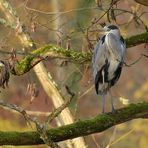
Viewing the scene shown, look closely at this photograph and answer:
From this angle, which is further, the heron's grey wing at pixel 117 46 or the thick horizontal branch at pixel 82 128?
the heron's grey wing at pixel 117 46

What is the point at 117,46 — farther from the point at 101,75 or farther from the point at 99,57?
the point at 101,75

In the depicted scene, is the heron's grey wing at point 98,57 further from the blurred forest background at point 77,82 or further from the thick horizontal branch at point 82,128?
the blurred forest background at point 77,82

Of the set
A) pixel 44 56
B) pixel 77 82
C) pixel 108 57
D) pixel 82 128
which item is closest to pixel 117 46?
pixel 108 57

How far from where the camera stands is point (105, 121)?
727 centimetres

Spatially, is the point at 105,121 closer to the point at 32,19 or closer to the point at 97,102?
the point at 32,19

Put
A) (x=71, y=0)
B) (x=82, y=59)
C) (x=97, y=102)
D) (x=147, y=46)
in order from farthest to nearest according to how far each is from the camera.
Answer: (x=97, y=102) < (x=71, y=0) < (x=147, y=46) < (x=82, y=59)

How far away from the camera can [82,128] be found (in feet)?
22.9

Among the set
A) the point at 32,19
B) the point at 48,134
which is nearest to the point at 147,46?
the point at 32,19

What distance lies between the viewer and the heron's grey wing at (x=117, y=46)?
7840mm

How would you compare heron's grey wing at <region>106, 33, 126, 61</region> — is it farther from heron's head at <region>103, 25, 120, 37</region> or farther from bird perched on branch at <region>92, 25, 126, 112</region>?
heron's head at <region>103, 25, 120, 37</region>

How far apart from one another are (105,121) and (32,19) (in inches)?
98.7

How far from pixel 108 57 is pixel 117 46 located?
0.18m

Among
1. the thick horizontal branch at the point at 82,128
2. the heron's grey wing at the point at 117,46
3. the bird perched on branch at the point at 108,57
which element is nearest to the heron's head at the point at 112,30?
the bird perched on branch at the point at 108,57

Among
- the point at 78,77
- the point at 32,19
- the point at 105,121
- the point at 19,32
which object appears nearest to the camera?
the point at 105,121
